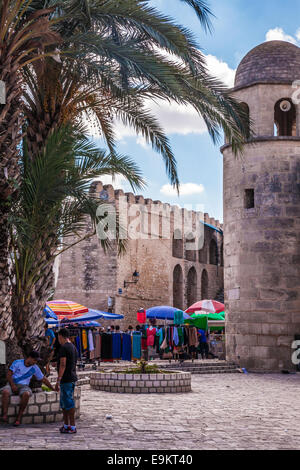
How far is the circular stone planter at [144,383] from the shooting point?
1209cm

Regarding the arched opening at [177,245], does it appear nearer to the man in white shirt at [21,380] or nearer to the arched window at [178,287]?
the arched window at [178,287]

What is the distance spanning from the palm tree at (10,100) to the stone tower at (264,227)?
1145cm

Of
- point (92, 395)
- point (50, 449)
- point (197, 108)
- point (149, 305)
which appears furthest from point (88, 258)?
point (50, 449)

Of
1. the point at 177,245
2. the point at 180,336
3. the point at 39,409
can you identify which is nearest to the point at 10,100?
the point at 39,409

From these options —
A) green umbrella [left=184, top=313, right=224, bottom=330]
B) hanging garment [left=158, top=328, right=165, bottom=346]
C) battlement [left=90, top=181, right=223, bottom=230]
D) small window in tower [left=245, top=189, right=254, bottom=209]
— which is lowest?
hanging garment [left=158, top=328, right=165, bottom=346]

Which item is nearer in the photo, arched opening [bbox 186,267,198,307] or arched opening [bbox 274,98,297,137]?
arched opening [bbox 274,98,297,137]

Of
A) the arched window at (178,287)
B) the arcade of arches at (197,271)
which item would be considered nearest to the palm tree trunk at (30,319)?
the arcade of arches at (197,271)

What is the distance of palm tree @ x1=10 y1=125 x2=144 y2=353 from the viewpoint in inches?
352

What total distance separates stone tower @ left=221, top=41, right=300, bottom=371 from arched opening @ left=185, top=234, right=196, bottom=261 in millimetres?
16245

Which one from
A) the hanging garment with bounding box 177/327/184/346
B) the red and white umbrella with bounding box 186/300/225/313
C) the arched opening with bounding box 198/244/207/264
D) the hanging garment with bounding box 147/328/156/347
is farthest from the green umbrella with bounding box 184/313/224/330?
the arched opening with bounding box 198/244/207/264

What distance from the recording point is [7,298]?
8.55m

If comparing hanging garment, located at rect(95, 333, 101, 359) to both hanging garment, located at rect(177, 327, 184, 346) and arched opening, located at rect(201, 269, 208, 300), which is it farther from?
arched opening, located at rect(201, 269, 208, 300)

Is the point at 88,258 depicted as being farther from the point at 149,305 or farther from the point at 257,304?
the point at 257,304

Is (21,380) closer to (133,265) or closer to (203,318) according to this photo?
(203,318)
